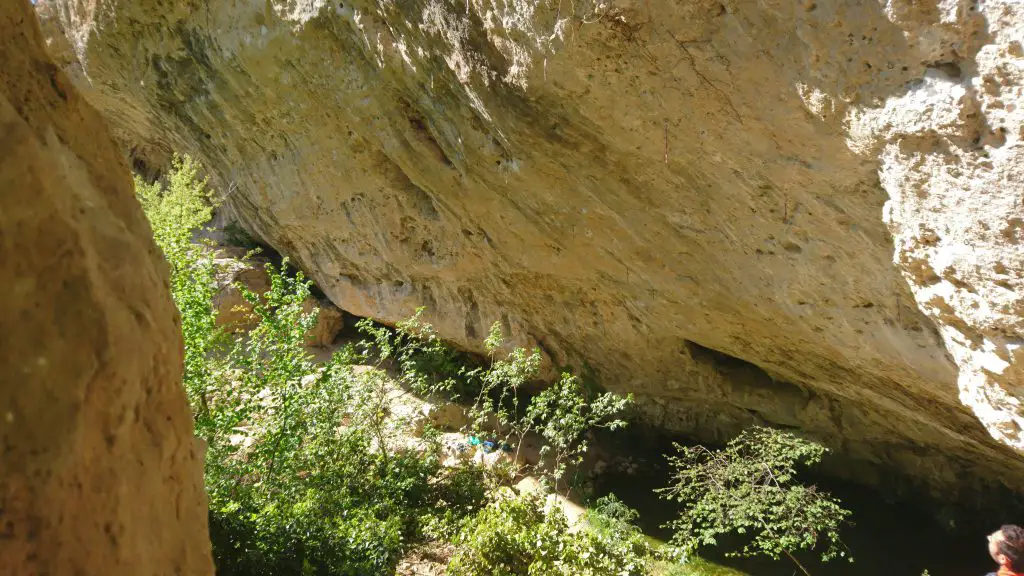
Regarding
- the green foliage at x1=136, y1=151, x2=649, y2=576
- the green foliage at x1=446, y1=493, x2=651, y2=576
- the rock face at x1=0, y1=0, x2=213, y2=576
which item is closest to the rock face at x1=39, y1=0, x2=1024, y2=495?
the green foliage at x1=136, y1=151, x2=649, y2=576

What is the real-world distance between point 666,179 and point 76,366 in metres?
4.07

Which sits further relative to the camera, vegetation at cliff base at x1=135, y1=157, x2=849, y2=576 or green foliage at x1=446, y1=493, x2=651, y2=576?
green foliage at x1=446, y1=493, x2=651, y2=576

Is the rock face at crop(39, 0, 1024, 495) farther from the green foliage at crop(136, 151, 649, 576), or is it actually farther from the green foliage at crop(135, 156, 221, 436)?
the green foliage at crop(135, 156, 221, 436)

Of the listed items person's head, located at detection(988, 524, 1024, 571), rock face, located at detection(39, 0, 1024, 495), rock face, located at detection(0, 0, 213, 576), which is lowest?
rock face, located at detection(0, 0, 213, 576)

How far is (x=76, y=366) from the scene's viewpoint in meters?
1.50

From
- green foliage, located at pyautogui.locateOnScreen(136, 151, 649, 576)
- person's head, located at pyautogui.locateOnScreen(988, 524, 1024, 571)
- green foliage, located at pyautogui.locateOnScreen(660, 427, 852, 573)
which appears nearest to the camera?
person's head, located at pyautogui.locateOnScreen(988, 524, 1024, 571)

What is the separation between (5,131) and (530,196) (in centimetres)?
474

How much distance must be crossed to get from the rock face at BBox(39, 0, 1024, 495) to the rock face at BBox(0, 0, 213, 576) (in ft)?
9.82

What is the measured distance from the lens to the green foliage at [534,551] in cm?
513

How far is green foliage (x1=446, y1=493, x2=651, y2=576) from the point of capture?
5133 millimetres

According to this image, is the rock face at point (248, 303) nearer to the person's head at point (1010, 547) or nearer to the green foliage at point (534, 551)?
the green foliage at point (534, 551)

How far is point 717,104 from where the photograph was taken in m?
3.72

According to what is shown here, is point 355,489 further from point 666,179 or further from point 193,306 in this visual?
point 666,179

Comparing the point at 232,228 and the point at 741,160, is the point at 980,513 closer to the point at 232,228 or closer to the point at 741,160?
the point at 741,160
